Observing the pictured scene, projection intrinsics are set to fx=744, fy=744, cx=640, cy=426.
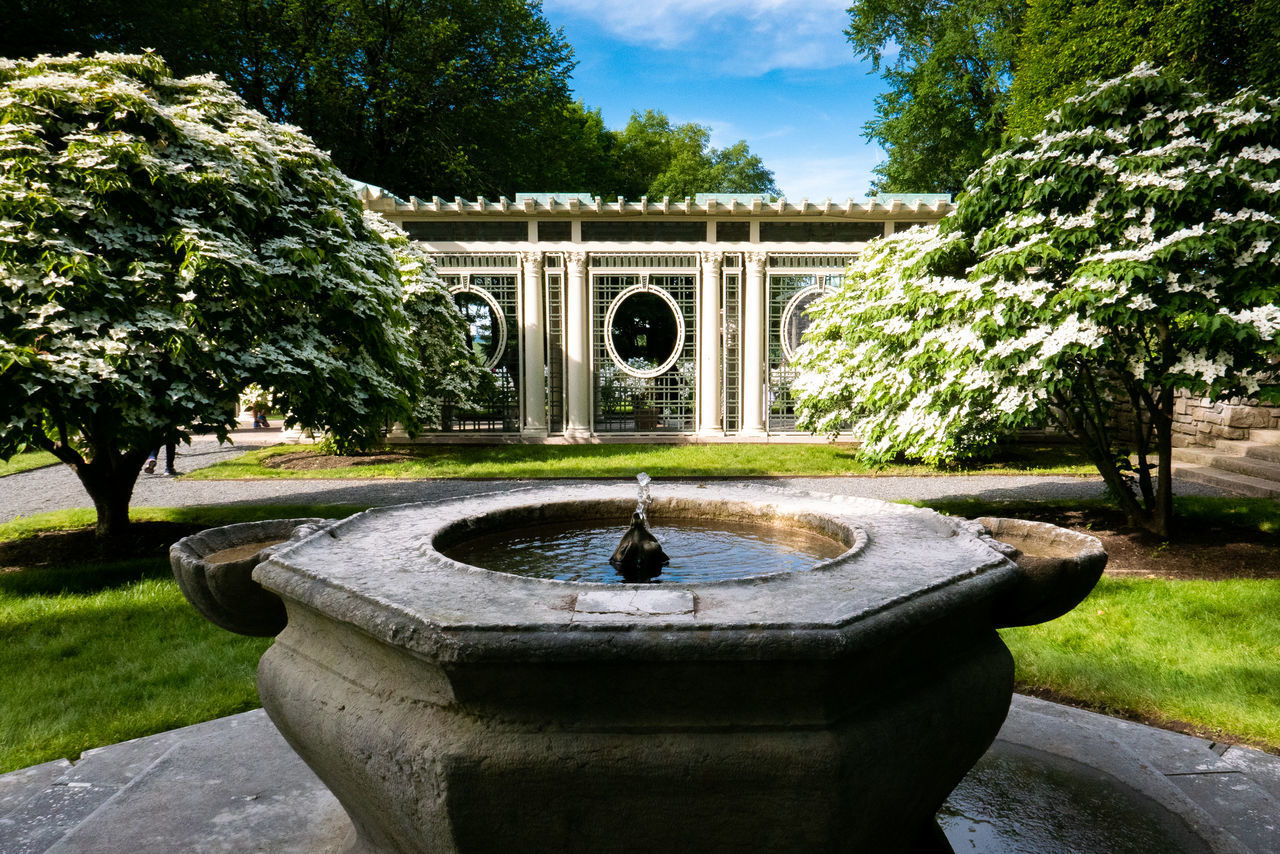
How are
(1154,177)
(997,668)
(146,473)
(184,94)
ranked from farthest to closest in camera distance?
1. (146,473)
2. (184,94)
3. (1154,177)
4. (997,668)

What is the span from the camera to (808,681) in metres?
1.73

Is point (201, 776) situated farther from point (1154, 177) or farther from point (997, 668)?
point (1154, 177)

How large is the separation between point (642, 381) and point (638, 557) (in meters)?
13.4

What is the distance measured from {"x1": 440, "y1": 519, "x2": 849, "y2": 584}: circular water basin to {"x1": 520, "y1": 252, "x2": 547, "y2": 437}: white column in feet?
40.9

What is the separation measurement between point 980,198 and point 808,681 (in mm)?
6234

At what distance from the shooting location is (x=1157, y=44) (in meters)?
14.8

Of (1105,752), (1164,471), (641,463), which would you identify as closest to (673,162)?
(641,463)

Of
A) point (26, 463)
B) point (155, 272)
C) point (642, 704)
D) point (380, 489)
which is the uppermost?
point (155, 272)

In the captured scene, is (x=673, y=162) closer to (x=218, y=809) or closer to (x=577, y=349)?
(x=577, y=349)

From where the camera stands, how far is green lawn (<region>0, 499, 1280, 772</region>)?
141 inches

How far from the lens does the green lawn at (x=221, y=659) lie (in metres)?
3.59

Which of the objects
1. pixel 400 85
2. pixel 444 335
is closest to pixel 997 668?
pixel 444 335

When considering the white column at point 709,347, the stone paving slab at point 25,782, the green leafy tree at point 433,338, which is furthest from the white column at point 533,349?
the stone paving slab at point 25,782

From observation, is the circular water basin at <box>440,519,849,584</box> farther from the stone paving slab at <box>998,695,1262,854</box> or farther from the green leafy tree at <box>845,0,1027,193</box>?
the green leafy tree at <box>845,0,1027,193</box>
